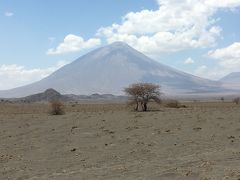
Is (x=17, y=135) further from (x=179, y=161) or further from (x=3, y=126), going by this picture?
(x=179, y=161)

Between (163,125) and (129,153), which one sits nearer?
(129,153)

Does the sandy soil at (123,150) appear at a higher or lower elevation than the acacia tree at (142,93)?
lower

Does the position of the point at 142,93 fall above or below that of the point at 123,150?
above

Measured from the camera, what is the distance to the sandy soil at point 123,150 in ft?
47.1

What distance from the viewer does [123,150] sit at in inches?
818

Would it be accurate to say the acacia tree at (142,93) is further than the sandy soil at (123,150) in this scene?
Yes

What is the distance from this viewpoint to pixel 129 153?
65.1 feet

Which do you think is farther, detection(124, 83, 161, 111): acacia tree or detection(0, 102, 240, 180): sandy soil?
detection(124, 83, 161, 111): acacia tree

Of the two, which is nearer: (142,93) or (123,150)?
(123,150)

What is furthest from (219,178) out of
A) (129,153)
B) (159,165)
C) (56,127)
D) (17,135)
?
(56,127)

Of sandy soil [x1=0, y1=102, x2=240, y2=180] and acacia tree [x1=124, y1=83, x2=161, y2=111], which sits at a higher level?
acacia tree [x1=124, y1=83, x2=161, y2=111]

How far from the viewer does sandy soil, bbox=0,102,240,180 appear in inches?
565

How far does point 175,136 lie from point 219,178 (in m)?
13.1

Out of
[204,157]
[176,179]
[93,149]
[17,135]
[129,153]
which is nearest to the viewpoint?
[176,179]
